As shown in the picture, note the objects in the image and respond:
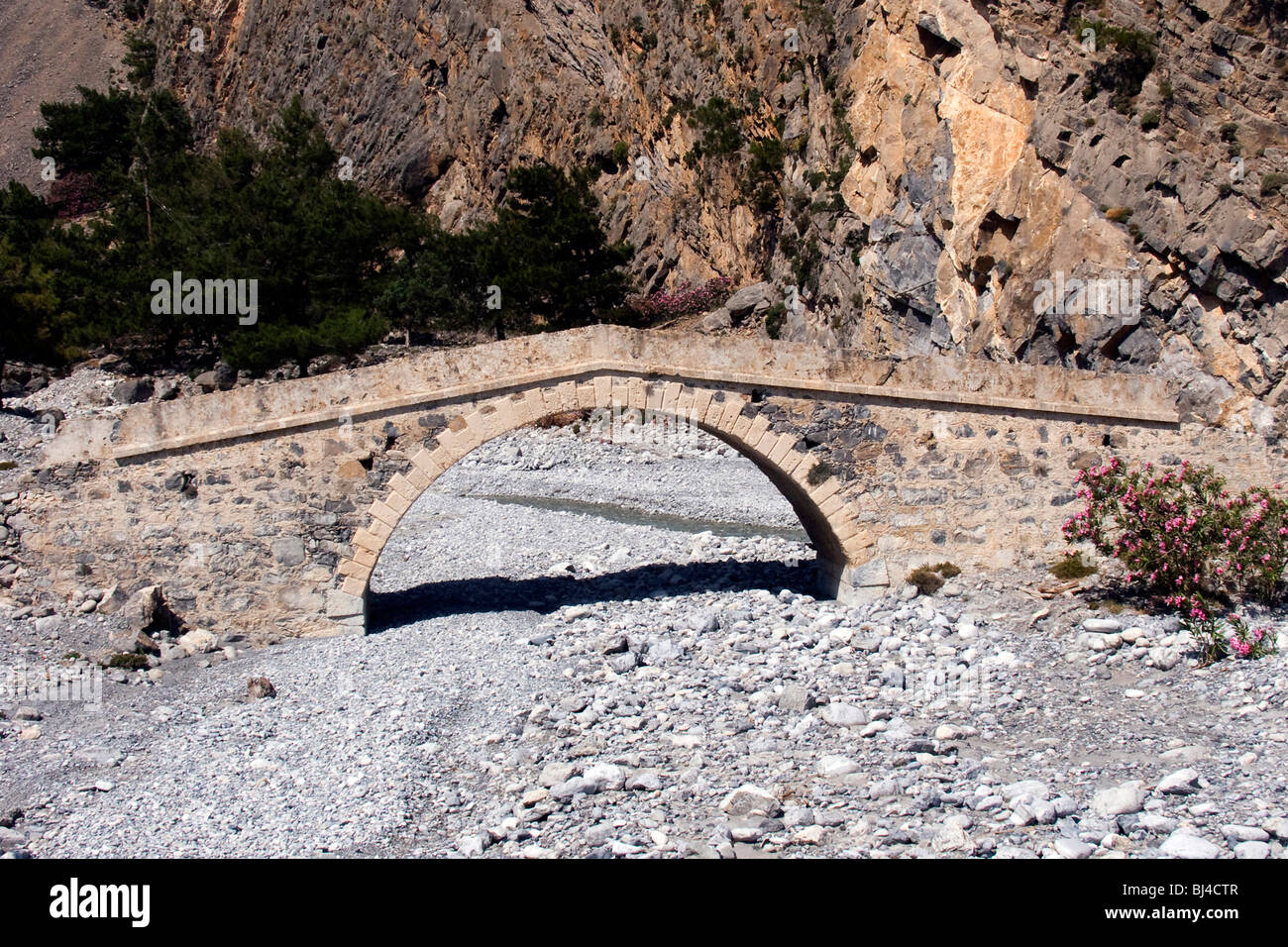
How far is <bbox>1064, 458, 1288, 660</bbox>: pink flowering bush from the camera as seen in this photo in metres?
10.4

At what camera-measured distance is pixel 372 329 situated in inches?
939

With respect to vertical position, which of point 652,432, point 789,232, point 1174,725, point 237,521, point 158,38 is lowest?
point 1174,725

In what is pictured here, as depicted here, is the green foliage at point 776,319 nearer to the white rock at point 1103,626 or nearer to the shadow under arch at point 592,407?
the shadow under arch at point 592,407

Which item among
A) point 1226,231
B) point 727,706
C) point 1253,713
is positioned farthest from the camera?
point 1226,231

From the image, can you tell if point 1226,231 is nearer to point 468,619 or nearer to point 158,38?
point 468,619

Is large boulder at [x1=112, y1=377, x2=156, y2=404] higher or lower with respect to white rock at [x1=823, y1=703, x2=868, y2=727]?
higher

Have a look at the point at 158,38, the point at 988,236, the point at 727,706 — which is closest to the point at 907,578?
the point at 727,706

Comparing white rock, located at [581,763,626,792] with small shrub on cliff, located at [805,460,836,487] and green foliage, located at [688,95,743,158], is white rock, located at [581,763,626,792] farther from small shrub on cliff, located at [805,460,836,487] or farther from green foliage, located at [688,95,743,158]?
green foliage, located at [688,95,743,158]

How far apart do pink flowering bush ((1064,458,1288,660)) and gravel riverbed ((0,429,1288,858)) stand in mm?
424

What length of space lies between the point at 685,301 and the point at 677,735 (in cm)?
2104

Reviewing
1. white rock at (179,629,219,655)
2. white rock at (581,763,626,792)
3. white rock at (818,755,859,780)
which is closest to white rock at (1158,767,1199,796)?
white rock at (818,755,859,780)

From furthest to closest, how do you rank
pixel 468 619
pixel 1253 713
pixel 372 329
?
pixel 372 329 < pixel 468 619 < pixel 1253 713

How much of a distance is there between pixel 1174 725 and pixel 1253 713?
0.58 m

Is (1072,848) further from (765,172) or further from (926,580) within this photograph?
(765,172)
